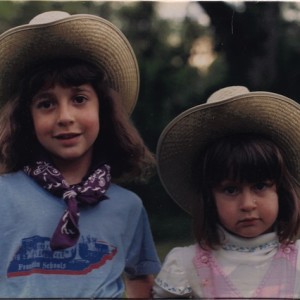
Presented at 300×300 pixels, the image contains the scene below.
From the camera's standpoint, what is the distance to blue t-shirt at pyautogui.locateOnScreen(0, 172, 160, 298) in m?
1.49

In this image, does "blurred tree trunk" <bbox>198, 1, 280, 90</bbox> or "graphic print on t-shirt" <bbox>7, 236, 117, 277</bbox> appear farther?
"blurred tree trunk" <bbox>198, 1, 280, 90</bbox>

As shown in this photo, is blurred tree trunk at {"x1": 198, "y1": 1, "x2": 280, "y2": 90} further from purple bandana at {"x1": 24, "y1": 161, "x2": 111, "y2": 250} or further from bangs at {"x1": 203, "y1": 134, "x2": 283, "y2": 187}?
purple bandana at {"x1": 24, "y1": 161, "x2": 111, "y2": 250}

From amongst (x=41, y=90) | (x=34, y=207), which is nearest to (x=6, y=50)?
(x=41, y=90)

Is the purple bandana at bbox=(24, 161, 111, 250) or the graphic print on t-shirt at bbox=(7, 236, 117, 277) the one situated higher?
the purple bandana at bbox=(24, 161, 111, 250)

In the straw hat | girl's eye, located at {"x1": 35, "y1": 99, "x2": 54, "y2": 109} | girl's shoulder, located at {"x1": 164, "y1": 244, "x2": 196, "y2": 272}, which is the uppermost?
the straw hat

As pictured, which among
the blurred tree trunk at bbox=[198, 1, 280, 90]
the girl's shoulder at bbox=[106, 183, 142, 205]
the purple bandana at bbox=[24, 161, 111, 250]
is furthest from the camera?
the blurred tree trunk at bbox=[198, 1, 280, 90]

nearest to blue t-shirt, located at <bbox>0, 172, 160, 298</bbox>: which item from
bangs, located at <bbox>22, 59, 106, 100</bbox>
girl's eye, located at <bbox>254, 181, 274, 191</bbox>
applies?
bangs, located at <bbox>22, 59, 106, 100</bbox>

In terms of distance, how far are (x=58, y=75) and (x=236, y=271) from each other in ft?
2.10

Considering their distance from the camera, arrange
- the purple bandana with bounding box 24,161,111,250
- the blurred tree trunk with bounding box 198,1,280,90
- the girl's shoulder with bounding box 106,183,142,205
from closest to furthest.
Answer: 1. the purple bandana with bounding box 24,161,111,250
2. the girl's shoulder with bounding box 106,183,142,205
3. the blurred tree trunk with bounding box 198,1,280,90

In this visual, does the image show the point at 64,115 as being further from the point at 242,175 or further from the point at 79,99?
the point at 242,175

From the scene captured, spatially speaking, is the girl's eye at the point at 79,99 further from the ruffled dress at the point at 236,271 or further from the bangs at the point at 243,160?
the ruffled dress at the point at 236,271

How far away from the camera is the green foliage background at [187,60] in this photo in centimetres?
167

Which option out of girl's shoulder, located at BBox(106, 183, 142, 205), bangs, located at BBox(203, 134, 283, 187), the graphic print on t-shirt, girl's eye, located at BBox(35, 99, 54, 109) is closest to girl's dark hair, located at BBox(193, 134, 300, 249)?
bangs, located at BBox(203, 134, 283, 187)

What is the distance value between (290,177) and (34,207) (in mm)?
642
